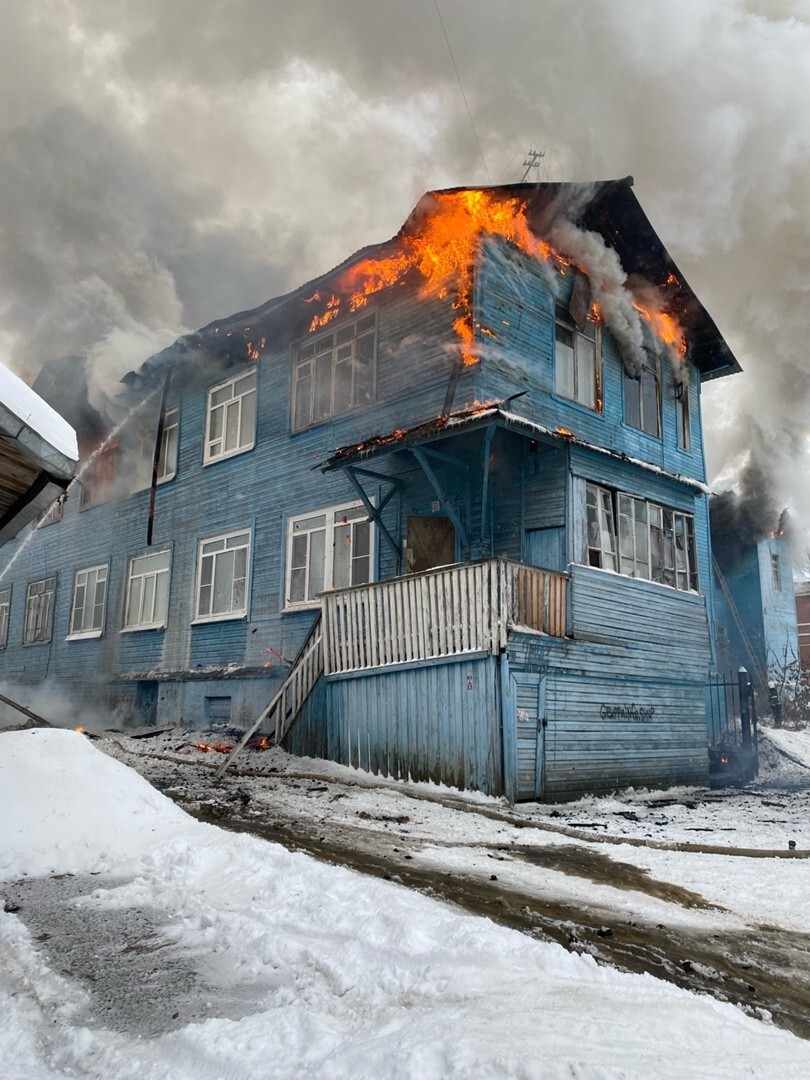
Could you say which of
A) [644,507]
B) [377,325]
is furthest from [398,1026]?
[377,325]

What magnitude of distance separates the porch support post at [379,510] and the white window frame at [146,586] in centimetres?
737

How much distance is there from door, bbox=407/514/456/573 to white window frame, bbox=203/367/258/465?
5.62 m

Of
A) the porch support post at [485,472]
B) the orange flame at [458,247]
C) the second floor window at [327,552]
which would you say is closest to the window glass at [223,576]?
the second floor window at [327,552]

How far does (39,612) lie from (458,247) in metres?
17.7

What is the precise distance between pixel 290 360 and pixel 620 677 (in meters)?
9.65

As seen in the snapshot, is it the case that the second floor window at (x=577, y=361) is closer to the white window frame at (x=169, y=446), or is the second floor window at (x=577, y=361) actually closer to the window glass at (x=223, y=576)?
the window glass at (x=223, y=576)

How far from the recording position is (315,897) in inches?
194

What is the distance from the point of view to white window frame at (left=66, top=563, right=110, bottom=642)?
22297mm

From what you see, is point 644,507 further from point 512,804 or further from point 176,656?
point 176,656

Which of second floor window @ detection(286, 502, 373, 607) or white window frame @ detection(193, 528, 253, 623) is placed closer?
Answer: second floor window @ detection(286, 502, 373, 607)

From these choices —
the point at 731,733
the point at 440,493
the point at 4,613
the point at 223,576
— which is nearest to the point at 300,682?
the point at 440,493

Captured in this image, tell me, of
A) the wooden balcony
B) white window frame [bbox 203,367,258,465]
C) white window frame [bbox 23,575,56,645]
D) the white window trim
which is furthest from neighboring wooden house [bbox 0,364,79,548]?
white window frame [bbox 23,575,56,645]

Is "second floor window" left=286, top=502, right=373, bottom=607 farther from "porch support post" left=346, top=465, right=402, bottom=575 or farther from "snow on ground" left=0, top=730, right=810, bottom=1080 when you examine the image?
"snow on ground" left=0, top=730, right=810, bottom=1080

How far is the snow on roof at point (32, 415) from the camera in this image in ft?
18.9
